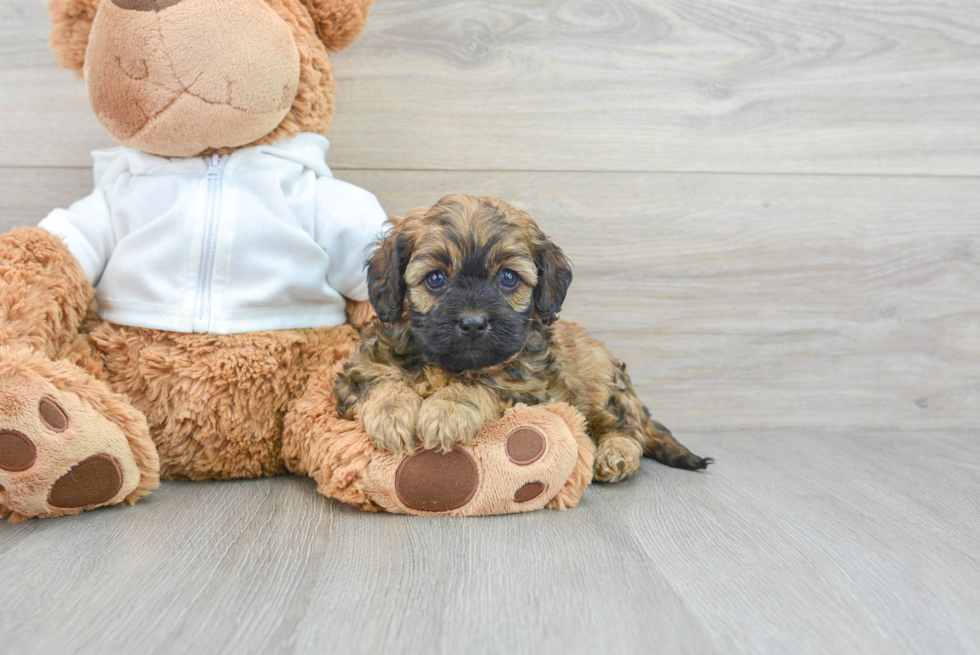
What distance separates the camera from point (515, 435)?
1.51m

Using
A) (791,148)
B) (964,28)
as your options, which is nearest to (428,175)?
(791,148)

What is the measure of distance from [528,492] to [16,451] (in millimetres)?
966

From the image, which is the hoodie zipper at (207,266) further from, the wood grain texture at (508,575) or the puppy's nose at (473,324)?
the puppy's nose at (473,324)

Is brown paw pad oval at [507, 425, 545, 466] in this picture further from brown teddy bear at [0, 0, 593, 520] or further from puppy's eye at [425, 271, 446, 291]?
puppy's eye at [425, 271, 446, 291]

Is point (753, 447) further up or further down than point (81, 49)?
further down

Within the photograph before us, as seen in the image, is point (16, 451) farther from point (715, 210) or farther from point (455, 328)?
point (715, 210)

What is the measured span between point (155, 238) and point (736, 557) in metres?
1.43

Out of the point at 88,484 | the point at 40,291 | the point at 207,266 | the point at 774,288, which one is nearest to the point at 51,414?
the point at 88,484

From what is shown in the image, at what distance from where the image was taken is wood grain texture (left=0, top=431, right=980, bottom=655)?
1034 millimetres

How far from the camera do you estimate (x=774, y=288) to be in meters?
2.35

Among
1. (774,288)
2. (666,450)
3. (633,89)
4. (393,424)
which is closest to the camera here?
(393,424)

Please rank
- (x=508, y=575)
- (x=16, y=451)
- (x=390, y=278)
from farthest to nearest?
(x=390, y=278), (x=16, y=451), (x=508, y=575)

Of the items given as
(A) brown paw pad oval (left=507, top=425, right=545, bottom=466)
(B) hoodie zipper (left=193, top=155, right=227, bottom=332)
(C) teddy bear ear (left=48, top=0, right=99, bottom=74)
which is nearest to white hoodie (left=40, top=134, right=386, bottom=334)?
(B) hoodie zipper (left=193, top=155, right=227, bottom=332)

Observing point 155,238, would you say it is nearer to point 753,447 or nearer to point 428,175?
point 428,175
